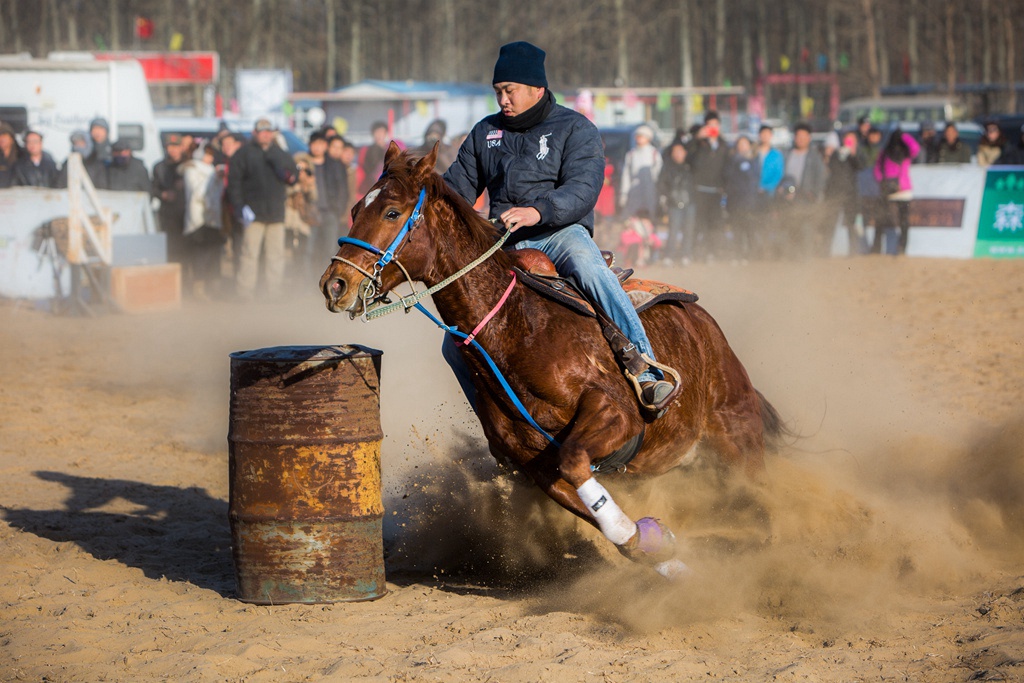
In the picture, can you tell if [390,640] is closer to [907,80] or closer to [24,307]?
[24,307]

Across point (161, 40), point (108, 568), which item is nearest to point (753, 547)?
point (108, 568)

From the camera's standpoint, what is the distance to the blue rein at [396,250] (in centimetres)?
466

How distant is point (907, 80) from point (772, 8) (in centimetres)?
1164

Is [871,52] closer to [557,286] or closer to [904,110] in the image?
[904,110]

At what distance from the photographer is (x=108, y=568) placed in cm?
612

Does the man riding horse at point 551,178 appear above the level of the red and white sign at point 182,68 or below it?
below

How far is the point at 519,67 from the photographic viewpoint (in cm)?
530

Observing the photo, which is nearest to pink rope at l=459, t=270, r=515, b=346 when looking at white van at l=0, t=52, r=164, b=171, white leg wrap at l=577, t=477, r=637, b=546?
white leg wrap at l=577, t=477, r=637, b=546

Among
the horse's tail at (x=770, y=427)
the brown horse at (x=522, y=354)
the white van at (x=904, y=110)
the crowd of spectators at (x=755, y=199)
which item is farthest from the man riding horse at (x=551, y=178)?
the white van at (x=904, y=110)

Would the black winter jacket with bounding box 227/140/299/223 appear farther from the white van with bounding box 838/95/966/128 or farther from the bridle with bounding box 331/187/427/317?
the white van with bounding box 838/95/966/128

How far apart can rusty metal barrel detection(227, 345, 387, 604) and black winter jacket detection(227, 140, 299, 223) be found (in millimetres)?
10476

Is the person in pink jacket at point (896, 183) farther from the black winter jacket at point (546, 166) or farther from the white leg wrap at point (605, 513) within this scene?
the white leg wrap at point (605, 513)

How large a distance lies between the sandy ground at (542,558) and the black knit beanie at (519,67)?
81.9 inches

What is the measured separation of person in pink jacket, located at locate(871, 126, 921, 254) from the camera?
18.2 metres
